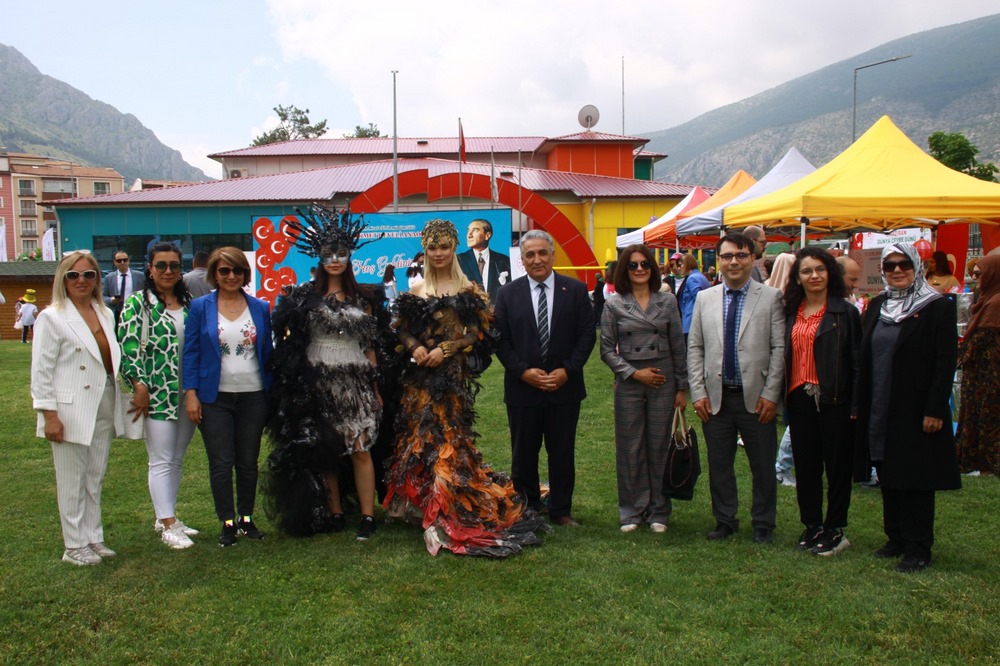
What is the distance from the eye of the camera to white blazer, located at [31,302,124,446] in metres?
4.37

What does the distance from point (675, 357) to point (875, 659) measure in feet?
7.32

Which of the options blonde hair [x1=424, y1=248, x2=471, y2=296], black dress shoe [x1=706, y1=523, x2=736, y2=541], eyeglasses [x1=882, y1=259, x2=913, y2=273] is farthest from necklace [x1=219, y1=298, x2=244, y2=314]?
eyeglasses [x1=882, y1=259, x2=913, y2=273]

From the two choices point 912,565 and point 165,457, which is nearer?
point 912,565

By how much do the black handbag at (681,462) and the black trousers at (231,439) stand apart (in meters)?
2.62

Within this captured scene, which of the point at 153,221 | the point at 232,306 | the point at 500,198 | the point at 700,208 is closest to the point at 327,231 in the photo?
the point at 232,306

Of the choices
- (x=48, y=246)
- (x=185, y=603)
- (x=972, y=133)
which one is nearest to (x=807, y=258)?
(x=185, y=603)

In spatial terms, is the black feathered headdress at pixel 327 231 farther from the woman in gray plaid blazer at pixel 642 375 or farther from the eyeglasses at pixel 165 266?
the woman in gray plaid blazer at pixel 642 375

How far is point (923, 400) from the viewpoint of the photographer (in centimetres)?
433

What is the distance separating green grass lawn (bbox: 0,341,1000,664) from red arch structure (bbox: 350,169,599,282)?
10723mm

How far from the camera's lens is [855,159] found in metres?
9.80

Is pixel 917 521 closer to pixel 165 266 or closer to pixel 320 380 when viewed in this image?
pixel 320 380

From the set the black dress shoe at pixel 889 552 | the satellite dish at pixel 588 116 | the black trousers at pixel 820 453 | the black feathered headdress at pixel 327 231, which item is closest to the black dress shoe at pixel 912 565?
the black dress shoe at pixel 889 552

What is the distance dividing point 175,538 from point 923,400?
4.47m

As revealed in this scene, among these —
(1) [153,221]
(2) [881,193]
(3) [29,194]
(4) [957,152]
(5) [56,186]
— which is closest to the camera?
(2) [881,193]
